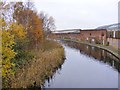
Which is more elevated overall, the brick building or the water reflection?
the brick building

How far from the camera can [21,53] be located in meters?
18.4

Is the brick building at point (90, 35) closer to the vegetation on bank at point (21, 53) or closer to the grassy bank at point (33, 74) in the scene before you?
the vegetation on bank at point (21, 53)

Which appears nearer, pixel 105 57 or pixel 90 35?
pixel 105 57

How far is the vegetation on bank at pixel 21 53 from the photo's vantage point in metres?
11.2

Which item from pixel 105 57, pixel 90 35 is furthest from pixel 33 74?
pixel 90 35

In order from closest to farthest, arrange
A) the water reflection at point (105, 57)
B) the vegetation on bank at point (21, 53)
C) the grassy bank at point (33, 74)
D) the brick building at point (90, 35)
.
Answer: the vegetation on bank at point (21, 53) < the grassy bank at point (33, 74) < the water reflection at point (105, 57) < the brick building at point (90, 35)

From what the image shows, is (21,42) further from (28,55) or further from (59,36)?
(59,36)

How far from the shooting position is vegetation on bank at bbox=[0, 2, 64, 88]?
11.2m

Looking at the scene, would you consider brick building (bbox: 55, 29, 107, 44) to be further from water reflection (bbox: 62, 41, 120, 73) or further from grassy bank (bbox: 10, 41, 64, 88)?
grassy bank (bbox: 10, 41, 64, 88)

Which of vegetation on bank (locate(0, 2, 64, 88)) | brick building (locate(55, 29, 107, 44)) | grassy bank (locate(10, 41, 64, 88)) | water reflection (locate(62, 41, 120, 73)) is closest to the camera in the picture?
vegetation on bank (locate(0, 2, 64, 88))

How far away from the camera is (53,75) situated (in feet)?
58.8

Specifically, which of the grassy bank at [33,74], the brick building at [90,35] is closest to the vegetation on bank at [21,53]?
the grassy bank at [33,74]

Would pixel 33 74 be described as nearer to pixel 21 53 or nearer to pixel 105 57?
pixel 21 53

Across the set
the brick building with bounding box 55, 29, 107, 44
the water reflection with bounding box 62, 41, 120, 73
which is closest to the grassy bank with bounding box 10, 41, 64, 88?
the water reflection with bounding box 62, 41, 120, 73
